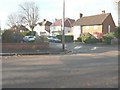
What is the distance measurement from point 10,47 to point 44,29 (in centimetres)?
8307

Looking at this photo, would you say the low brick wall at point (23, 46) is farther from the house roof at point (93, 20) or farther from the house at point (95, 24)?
the house roof at point (93, 20)

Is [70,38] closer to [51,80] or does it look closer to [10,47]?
[10,47]

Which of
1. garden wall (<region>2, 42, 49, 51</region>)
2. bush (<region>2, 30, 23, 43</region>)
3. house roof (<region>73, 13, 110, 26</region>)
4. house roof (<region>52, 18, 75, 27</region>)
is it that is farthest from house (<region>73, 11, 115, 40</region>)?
bush (<region>2, 30, 23, 43</region>)

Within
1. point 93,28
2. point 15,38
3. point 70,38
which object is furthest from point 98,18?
point 15,38

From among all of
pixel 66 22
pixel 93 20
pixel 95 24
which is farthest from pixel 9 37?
pixel 66 22

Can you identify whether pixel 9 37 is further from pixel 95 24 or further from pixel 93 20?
pixel 93 20

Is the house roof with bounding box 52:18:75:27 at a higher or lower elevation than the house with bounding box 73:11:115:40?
higher

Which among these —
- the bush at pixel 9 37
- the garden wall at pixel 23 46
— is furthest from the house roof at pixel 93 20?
the bush at pixel 9 37

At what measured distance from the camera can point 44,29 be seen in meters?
111

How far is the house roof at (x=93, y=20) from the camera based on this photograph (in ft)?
226

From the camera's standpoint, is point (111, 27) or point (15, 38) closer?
point (15, 38)

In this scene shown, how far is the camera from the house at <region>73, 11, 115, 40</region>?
68188 mm

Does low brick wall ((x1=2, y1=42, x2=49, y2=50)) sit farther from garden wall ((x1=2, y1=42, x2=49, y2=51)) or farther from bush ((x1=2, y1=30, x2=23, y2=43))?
bush ((x1=2, y1=30, x2=23, y2=43))

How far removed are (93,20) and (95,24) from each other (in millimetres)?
2674
